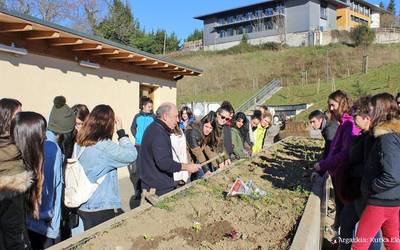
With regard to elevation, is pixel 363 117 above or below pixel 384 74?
below

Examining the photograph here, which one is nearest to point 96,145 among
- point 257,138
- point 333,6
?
point 257,138

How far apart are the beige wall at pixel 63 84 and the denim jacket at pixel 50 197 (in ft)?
12.7

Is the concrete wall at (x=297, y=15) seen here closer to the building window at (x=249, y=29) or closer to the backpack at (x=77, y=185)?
the building window at (x=249, y=29)

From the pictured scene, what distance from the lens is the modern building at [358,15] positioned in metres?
63.0

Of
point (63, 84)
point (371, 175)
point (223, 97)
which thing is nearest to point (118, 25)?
point (223, 97)

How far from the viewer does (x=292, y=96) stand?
35.2m

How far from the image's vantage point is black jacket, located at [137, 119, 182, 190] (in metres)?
4.29

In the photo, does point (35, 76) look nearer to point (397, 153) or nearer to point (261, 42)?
point (397, 153)

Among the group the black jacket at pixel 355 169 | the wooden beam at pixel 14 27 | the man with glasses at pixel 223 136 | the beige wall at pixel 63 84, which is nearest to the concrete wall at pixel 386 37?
the beige wall at pixel 63 84

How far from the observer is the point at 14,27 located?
654cm

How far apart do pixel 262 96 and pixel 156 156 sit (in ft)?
112

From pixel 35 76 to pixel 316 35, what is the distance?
4953 cm

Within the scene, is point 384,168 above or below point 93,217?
above

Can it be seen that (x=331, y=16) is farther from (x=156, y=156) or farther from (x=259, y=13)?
(x=156, y=156)
